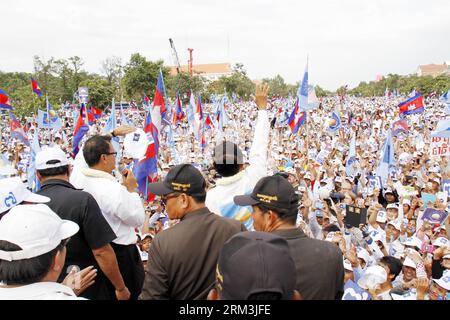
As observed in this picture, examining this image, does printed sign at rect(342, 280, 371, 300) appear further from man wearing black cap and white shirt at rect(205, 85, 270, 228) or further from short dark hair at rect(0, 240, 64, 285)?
short dark hair at rect(0, 240, 64, 285)

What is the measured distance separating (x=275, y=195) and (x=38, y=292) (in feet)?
3.71

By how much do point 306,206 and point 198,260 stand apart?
4.40 m

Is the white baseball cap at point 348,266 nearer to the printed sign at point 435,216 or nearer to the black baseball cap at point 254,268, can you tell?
the printed sign at point 435,216

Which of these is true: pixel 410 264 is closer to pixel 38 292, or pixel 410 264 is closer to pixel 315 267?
pixel 315 267

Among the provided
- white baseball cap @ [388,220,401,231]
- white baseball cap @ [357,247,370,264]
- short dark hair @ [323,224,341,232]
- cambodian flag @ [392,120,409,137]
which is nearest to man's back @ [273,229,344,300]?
white baseball cap @ [357,247,370,264]

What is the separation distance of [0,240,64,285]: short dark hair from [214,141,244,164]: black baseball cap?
1.28 meters

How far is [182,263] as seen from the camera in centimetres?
193

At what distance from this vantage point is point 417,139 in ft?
45.9

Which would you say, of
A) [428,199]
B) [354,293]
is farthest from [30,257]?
[428,199]

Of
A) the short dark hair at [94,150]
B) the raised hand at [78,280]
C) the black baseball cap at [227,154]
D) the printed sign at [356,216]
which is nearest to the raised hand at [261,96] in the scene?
the black baseball cap at [227,154]

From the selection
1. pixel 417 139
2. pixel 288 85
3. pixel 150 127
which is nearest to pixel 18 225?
pixel 150 127

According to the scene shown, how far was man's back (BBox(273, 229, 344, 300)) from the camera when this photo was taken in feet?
6.18

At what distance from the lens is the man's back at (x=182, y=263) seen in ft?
6.34

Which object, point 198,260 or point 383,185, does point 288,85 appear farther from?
point 198,260
